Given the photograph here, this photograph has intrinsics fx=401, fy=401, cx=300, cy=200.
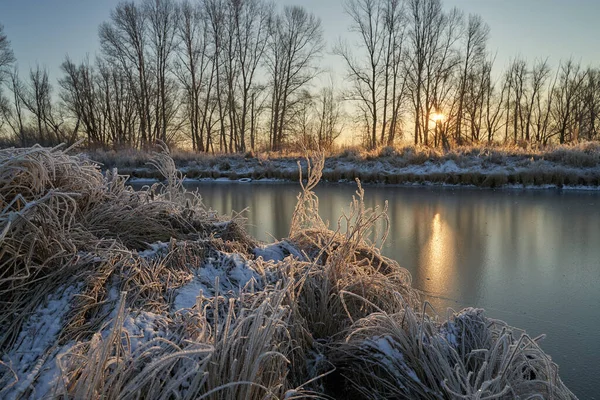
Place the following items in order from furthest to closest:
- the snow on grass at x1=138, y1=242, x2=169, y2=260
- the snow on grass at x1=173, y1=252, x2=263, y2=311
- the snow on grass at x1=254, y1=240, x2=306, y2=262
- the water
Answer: the snow on grass at x1=254, y1=240, x2=306, y2=262 < the water < the snow on grass at x1=138, y1=242, x2=169, y2=260 < the snow on grass at x1=173, y1=252, x2=263, y2=311

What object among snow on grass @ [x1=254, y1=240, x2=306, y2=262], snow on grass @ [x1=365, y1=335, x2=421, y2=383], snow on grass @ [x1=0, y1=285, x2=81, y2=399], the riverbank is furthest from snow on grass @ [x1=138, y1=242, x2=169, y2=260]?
the riverbank

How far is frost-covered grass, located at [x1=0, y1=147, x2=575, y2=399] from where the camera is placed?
1.19 m

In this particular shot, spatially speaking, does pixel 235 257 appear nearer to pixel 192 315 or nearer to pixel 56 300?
pixel 192 315

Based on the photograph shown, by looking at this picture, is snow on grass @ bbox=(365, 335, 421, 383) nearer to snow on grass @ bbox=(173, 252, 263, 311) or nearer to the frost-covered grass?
the frost-covered grass

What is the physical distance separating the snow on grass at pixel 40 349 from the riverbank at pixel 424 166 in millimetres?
9638

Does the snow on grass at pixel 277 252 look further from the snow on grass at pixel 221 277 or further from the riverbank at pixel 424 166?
the riverbank at pixel 424 166

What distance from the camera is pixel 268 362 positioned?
1462 millimetres

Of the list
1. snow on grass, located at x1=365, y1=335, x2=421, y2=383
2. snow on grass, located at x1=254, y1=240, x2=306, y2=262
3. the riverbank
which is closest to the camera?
snow on grass, located at x1=365, y1=335, x2=421, y2=383

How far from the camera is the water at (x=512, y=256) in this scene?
101 inches

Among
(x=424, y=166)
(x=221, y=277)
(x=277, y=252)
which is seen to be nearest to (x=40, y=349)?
(x=221, y=277)

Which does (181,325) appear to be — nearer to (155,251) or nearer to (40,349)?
(40,349)

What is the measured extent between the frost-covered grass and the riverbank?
9.19m

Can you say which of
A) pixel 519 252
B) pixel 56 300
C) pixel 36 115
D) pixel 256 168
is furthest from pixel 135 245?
pixel 36 115

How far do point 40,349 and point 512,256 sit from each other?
4.45 meters
